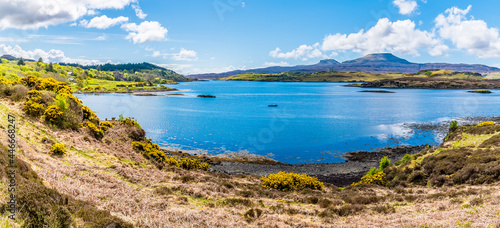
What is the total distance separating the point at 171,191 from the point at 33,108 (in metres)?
18.4

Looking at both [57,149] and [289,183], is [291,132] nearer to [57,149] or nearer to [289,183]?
[289,183]

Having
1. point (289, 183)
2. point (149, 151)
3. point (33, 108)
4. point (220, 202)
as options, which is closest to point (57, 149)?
point (33, 108)

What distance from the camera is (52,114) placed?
1063 inches

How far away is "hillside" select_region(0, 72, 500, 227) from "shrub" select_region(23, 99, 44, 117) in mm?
97

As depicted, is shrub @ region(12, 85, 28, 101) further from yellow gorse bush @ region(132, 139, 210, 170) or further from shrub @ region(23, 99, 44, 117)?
yellow gorse bush @ region(132, 139, 210, 170)

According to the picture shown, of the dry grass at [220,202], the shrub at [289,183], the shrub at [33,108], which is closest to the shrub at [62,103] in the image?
the shrub at [33,108]

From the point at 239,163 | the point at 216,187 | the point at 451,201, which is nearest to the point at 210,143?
the point at 239,163

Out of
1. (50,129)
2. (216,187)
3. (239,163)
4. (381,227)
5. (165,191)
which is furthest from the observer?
(239,163)

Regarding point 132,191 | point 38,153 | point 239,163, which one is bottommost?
point 239,163

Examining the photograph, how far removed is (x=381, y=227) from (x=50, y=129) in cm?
2768

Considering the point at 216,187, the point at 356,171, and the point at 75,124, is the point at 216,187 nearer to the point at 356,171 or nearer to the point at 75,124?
the point at 75,124

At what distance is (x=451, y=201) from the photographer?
15.1m

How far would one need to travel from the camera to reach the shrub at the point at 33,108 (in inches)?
1033

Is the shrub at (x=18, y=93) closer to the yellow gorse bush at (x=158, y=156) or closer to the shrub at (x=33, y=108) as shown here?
the shrub at (x=33, y=108)
